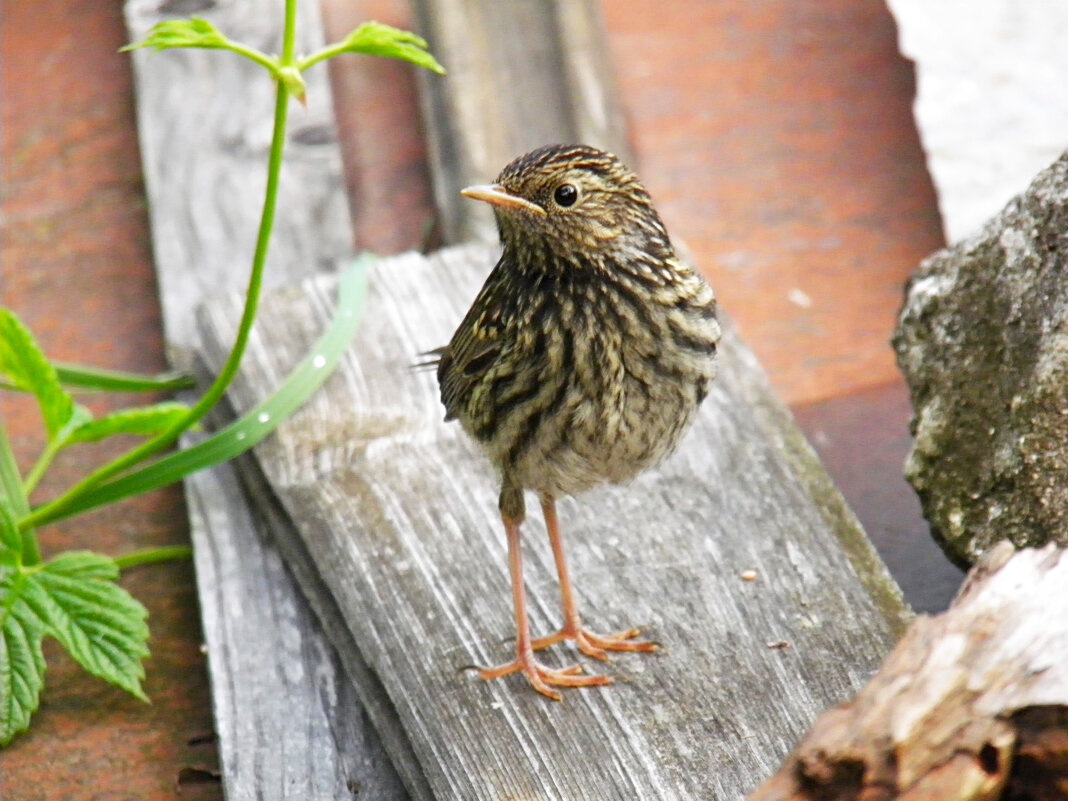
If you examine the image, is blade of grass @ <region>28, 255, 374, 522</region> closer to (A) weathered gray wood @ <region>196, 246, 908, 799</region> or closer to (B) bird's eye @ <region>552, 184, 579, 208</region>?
(A) weathered gray wood @ <region>196, 246, 908, 799</region>

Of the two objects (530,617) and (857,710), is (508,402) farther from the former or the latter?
(857,710)

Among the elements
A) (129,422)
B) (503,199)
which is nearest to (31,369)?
(129,422)

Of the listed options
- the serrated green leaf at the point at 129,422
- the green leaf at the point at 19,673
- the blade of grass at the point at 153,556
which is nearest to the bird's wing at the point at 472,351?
the serrated green leaf at the point at 129,422

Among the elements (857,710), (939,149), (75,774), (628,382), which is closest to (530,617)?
(628,382)

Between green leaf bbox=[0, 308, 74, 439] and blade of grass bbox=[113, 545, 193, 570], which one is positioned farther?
blade of grass bbox=[113, 545, 193, 570]

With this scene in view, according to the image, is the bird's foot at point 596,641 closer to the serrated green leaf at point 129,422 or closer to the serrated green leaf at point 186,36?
the serrated green leaf at point 129,422

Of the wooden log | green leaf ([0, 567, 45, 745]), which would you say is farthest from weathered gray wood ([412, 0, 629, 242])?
the wooden log

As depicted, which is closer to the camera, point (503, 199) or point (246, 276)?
point (503, 199)

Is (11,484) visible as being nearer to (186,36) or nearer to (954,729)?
(186,36)
